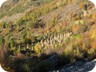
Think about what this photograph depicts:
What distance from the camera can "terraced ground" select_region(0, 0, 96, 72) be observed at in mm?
9141

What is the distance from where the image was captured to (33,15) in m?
9.29

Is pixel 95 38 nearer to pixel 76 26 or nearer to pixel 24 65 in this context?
pixel 76 26

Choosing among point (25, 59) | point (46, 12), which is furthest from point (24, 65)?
point (46, 12)

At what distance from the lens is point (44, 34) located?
9219mm

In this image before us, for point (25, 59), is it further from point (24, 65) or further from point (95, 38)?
point (95, 38)

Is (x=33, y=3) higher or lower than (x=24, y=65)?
higher

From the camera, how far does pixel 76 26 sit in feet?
30.4

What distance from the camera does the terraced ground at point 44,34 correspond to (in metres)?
9.14

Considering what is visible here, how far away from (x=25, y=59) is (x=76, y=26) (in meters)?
0.72

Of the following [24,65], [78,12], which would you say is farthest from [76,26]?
→ [24,65]

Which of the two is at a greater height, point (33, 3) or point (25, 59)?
point (33, 3)

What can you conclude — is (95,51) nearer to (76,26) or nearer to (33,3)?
(76,26)

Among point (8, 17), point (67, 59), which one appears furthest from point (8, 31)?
point (67, 59)

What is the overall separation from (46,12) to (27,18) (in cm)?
25
